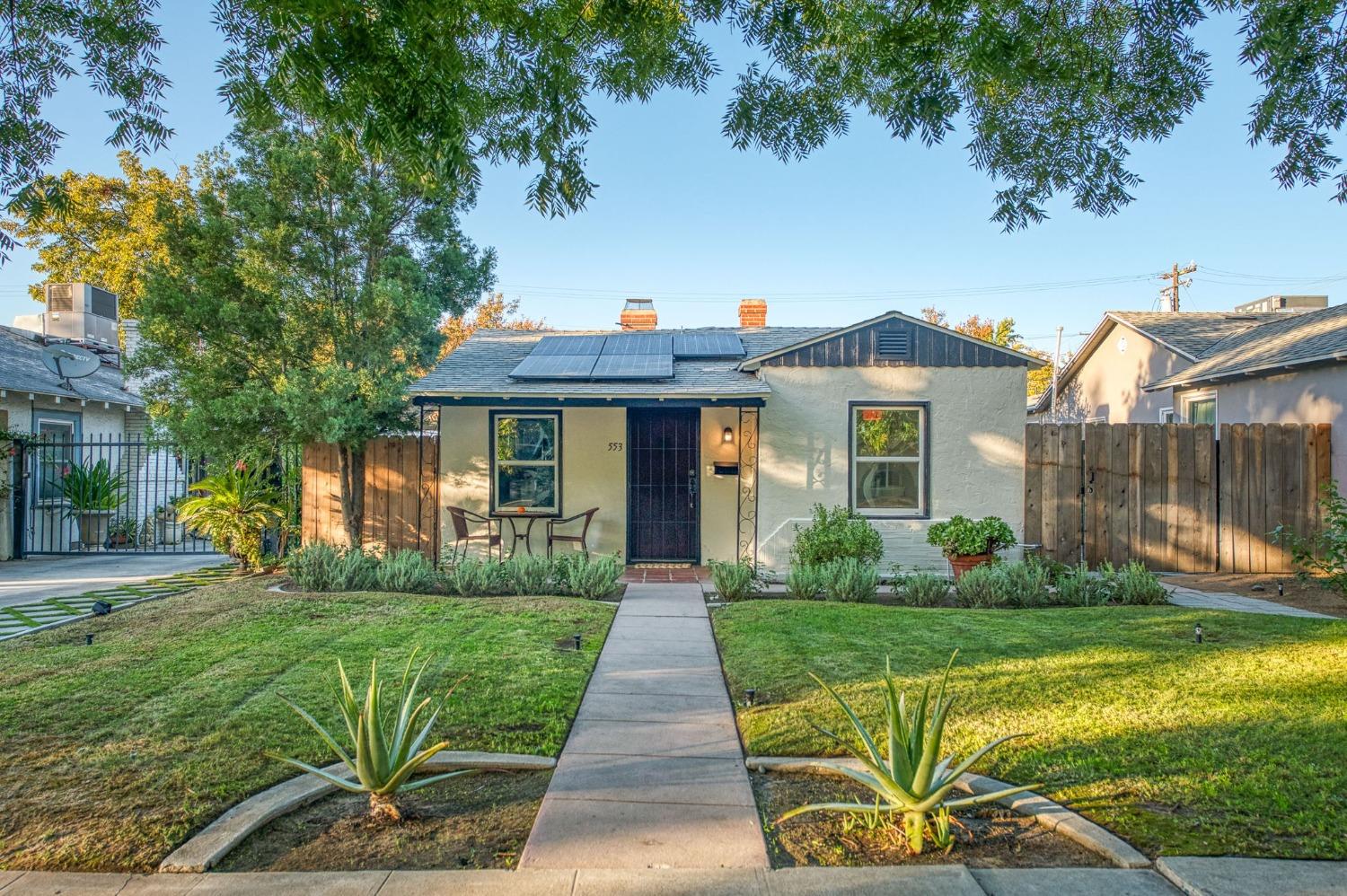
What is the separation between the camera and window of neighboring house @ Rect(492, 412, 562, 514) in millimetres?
10797

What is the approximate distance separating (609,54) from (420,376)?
22.4 ft

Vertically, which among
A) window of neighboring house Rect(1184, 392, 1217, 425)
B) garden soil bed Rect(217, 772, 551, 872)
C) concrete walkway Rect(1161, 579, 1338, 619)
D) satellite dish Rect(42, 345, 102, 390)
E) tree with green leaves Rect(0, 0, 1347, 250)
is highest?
tree with green leaves Rect(0, 0, 1347, 250)

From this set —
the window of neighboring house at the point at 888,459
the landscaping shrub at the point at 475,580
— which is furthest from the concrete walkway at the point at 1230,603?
the landscaping shrub at the point at 475,580

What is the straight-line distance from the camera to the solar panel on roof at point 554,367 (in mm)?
10281

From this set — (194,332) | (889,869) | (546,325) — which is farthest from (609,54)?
(546,325)

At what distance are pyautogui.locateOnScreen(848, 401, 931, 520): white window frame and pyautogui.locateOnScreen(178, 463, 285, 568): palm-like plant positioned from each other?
25.1ft

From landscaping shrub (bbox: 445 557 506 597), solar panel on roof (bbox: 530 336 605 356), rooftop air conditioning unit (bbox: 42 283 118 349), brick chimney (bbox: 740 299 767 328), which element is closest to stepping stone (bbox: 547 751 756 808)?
landscaping shrub (bbox: 445 557 506 597)

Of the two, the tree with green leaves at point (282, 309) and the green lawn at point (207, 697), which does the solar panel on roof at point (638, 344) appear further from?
the green lawn at point (207, 697)

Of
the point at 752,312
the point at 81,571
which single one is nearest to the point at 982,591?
the point at 752,312

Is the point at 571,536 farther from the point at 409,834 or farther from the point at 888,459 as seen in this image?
the point at 409,834

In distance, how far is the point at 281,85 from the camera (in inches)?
151

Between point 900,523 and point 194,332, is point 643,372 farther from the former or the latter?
point 194,332

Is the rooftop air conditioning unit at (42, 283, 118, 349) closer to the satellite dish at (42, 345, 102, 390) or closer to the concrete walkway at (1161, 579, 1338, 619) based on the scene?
the satellite dish at (42, 345, 102, 390)

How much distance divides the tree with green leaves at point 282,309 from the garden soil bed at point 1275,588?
35.1ft
